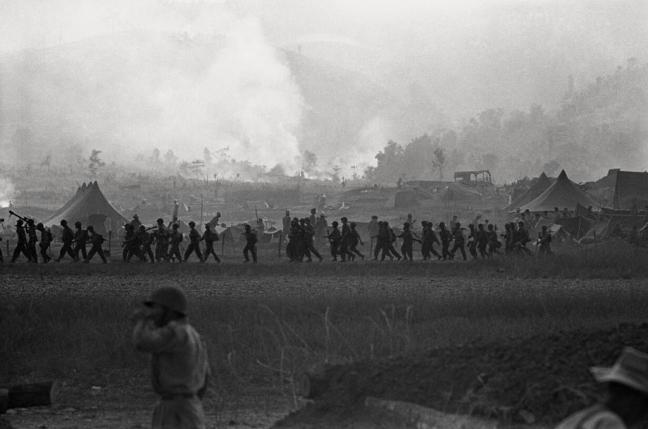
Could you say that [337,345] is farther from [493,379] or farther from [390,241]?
[390,241]

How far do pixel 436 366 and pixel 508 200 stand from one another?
192 ft

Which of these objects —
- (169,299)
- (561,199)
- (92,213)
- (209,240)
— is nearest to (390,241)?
(209,240)

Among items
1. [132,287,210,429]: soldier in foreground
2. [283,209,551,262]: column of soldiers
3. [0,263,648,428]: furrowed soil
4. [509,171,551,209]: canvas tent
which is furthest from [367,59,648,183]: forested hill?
[132,287,210,429]: soldier in foreground

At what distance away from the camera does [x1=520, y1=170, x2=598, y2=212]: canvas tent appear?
4828 centimetres

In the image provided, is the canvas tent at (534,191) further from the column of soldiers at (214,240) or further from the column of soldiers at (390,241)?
the column of soldiers at (214,240)

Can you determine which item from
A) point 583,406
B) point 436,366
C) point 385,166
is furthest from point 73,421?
point 385,166

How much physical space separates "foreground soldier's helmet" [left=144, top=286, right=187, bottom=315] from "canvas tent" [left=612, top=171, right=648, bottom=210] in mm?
47766

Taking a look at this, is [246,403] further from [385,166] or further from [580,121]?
[580,121]

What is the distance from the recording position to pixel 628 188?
52.0 m

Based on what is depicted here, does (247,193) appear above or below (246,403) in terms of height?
above

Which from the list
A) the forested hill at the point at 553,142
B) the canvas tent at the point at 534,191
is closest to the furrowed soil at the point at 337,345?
the canvas tent at the point at 534,191

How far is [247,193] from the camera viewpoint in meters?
75.8

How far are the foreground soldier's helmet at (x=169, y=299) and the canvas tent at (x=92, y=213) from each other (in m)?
41.6

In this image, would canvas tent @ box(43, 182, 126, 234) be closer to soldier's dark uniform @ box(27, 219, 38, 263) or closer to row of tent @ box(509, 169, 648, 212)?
soldier's dark uniform @ box(27, 219, 38, 263)
